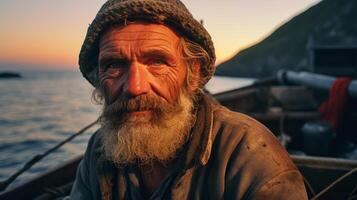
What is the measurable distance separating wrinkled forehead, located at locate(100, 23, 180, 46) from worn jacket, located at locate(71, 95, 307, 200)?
530 millimetres

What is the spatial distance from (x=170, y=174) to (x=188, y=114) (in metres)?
0.42

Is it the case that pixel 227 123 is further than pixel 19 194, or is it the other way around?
pixel 19 194

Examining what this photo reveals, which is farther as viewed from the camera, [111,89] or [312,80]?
[312,80]

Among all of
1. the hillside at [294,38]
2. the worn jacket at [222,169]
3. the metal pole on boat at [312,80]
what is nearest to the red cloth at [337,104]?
the metal pole on boat at [312,80]

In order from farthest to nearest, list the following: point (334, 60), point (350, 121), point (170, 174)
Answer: point (334, 60) → point (350, 121) → point (170, 174)

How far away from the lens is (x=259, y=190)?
162 cm

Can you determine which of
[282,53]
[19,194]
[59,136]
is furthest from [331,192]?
[282,53]

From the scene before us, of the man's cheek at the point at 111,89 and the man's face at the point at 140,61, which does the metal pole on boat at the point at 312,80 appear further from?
the man's cheek at the point at 111,89

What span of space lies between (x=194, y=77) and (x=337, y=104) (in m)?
5.09

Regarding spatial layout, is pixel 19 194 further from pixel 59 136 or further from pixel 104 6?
pixel 59 136

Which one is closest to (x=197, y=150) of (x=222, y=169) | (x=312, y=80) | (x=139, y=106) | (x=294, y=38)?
(x=222, y=169)

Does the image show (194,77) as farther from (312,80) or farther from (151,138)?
(312,80)

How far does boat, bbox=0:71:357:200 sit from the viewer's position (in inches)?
119

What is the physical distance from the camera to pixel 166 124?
2.01 m
